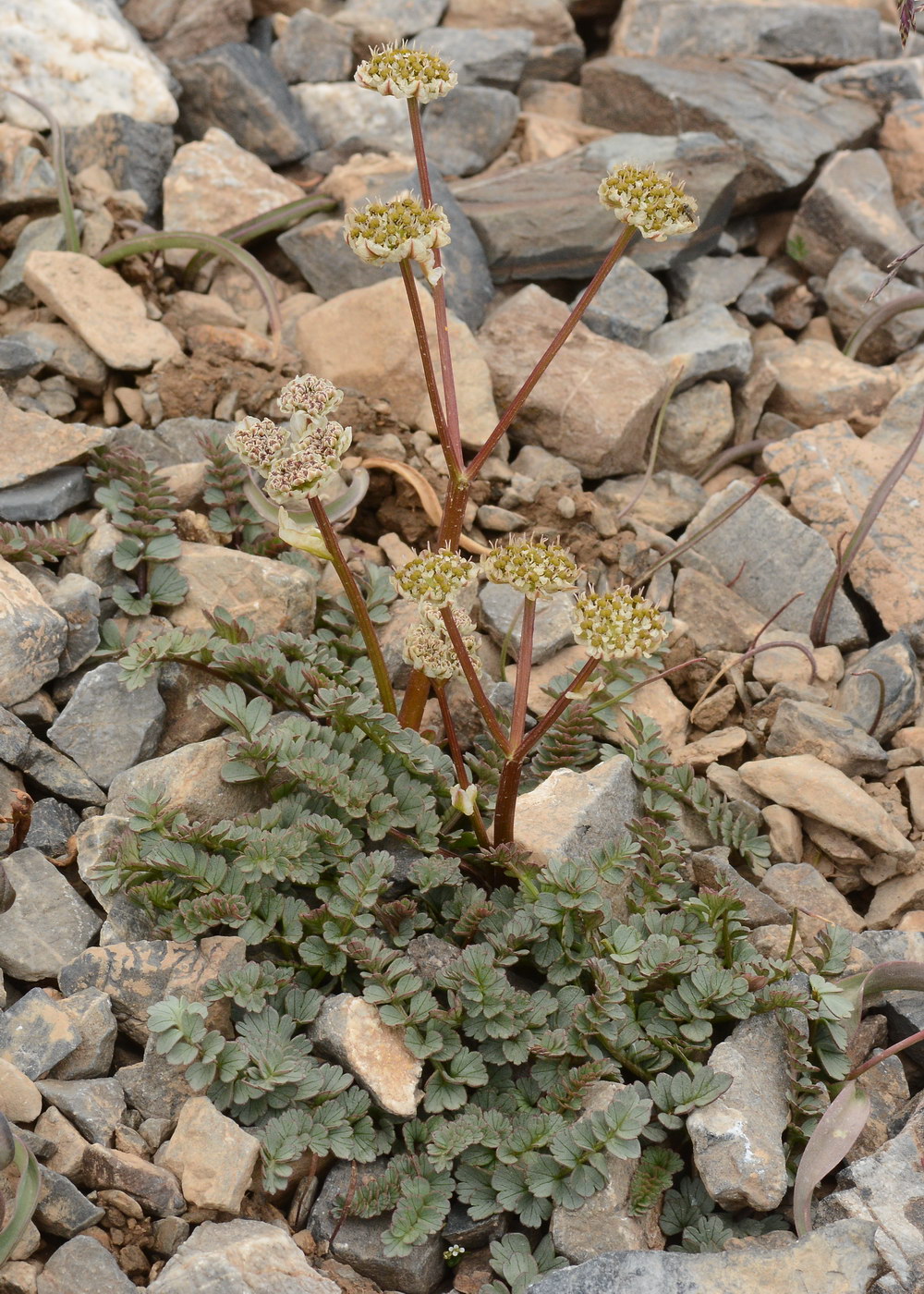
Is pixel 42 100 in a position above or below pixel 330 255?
above

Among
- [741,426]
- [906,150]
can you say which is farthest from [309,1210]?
[906,150]

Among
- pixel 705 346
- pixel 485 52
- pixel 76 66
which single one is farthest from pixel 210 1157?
pixel 485 52

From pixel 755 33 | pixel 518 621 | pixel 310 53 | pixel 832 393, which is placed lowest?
pixel 832 393

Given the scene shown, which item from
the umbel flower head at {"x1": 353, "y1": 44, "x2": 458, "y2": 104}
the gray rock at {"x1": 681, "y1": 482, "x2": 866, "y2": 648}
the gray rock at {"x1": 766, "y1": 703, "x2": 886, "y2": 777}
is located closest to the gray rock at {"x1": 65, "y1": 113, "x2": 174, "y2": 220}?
the umbel flower head at {"x1": 353, "y1": 44, "x2": 458, "y2": 104}

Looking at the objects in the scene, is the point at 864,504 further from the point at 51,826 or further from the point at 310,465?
the point at 51,826

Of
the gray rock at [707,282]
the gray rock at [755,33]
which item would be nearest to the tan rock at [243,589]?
the gray rock at [707,282]

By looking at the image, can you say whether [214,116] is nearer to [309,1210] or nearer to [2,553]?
[2,553]

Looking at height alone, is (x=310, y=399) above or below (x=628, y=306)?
above
